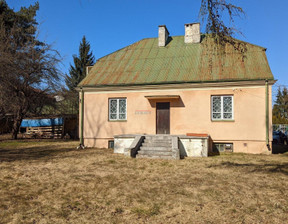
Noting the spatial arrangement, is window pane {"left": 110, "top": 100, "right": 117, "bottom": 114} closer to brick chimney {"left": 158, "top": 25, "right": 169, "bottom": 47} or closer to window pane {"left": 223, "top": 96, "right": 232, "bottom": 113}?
brick chimney {"left": 158, "top": 25, "right": 169, "bottom": 47}

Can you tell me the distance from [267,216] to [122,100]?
10.9m

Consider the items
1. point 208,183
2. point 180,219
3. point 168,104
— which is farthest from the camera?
point 168,104

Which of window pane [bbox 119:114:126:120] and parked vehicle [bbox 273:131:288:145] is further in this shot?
parked vehicle [bbox 273:131:288:145]

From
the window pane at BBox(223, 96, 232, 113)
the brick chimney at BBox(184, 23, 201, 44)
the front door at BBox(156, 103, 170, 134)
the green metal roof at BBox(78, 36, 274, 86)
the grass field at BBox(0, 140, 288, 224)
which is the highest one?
the brick chimney at BBox(184, 23, 201, 44)

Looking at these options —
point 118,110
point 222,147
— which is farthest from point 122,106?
point 222,147

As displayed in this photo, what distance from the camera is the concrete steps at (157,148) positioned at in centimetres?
1066

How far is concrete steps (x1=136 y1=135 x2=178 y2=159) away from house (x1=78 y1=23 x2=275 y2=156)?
0.60ft

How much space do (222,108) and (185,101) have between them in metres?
2.06

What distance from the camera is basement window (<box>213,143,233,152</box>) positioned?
40.9 ft

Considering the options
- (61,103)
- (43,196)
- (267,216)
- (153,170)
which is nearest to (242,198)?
(267,216)

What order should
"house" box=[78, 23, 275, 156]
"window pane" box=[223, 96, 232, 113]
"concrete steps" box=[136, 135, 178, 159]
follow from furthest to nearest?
"window pane" box=[223, 96, 232, 113]
"house" box=[78, 23, 275, 156]
"concrete steps" box=[136, 135, 178, 159]

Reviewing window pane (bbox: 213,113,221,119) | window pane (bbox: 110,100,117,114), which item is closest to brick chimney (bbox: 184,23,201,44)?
window pane (bbox: 213,113,221,119)

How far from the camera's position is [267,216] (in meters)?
4.23

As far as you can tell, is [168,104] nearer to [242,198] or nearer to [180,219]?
[242,198]
